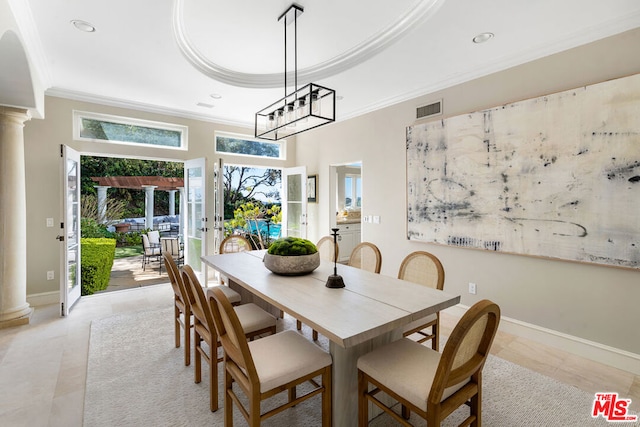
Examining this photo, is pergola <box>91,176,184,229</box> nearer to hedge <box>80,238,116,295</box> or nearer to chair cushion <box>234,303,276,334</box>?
hedge <box>80,238,116,295</box>

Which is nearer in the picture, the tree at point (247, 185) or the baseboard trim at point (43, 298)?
the baseboard trim at point (43, 298)

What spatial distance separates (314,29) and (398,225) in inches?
101

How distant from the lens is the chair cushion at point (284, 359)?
4.73 ft

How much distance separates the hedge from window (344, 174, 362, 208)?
196 inches

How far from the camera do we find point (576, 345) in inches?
104

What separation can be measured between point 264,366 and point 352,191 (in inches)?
247

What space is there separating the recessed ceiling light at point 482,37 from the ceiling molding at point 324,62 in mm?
583

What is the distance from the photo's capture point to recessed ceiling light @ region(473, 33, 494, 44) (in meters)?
2.58

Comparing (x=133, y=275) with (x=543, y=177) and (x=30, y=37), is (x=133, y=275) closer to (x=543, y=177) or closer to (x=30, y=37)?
(x=30, y=37)

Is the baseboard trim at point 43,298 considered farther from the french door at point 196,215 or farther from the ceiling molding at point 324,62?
the ceiling molding at point 324,62

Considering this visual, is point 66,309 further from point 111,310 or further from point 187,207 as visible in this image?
point 187,207

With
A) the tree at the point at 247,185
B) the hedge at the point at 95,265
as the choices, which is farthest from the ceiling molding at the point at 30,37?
the tree at the point at 247,185

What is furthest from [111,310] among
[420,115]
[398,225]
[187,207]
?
[420,115]

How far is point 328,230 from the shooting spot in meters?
5.46
